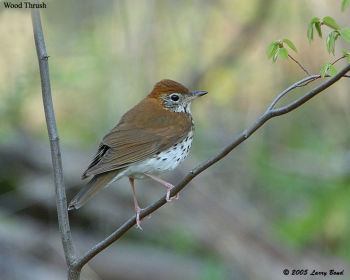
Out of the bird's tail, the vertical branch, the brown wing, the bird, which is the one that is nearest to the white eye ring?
the bird

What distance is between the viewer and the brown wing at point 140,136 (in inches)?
147

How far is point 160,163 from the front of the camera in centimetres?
393

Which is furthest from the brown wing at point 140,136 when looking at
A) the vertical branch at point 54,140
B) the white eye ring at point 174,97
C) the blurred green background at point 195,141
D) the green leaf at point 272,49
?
the blurred green background at point 195,141

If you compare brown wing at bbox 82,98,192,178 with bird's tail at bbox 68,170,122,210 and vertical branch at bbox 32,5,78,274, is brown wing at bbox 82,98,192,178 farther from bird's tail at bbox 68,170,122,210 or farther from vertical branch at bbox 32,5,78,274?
vertical branch at bbox 32,5,78,274

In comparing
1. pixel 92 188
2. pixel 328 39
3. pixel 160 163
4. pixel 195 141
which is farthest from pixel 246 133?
pixel 195 141

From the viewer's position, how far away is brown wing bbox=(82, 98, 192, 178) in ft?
12.2

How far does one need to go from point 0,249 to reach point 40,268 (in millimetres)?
458

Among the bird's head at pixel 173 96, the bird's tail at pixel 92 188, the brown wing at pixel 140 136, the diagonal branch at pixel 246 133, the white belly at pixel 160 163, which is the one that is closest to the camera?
the diagonal branch at pixel 246 133

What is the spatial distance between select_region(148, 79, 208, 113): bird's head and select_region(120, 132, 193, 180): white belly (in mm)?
602

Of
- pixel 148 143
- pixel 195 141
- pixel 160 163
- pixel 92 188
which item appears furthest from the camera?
pixel 195 141

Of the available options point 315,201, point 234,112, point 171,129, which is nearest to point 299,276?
point 315,201

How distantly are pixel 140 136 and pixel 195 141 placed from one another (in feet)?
12.3

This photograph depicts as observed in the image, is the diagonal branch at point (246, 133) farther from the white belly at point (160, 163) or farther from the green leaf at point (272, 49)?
the white belly at point (160, 163)

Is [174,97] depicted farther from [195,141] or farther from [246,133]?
[195,141]
